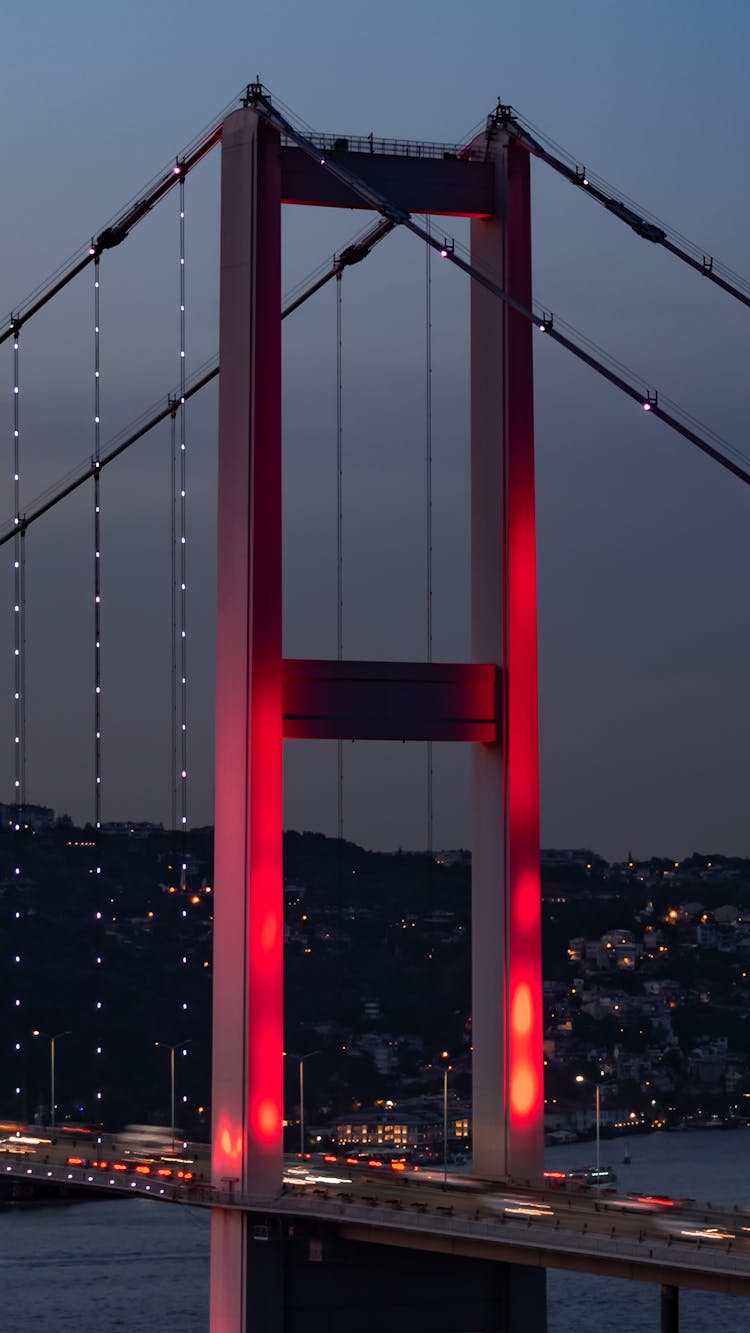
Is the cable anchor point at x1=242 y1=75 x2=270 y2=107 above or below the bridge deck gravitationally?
above

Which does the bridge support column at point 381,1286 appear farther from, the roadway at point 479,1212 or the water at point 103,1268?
the water at point 103,1268

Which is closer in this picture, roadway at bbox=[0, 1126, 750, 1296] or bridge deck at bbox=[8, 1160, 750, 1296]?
bridge deck at bbox=[8, 1160, 750, 1296]

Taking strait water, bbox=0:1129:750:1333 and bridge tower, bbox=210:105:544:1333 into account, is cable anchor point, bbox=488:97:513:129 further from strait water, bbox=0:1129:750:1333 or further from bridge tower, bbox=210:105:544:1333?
strait water, bbox=0:1129:750:1333

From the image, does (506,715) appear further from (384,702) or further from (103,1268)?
(103,1268)

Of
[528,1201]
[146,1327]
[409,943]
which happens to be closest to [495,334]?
[528,1201]

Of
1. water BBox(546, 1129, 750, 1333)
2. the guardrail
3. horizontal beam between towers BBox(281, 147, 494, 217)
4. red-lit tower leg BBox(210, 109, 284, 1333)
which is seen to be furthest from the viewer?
water BBox(546, 1129, 750, 1333)

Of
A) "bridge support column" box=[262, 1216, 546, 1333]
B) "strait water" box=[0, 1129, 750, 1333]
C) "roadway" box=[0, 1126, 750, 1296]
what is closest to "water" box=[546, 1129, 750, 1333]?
"strait water" box=[0, 1129, 750, 1333]

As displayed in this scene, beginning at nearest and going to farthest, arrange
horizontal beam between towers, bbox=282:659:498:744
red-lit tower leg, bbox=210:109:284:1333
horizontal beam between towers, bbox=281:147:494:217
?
red-lit tower leg, bbox=210:109:284:1333, horizontal beam between towers, bbox=282:659:498:744, horizontal beam between towers, bbox=281:147:494:217

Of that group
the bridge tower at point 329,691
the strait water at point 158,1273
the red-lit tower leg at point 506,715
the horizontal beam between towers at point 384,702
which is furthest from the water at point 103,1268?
the horizontal beam between towers at point 384,702
